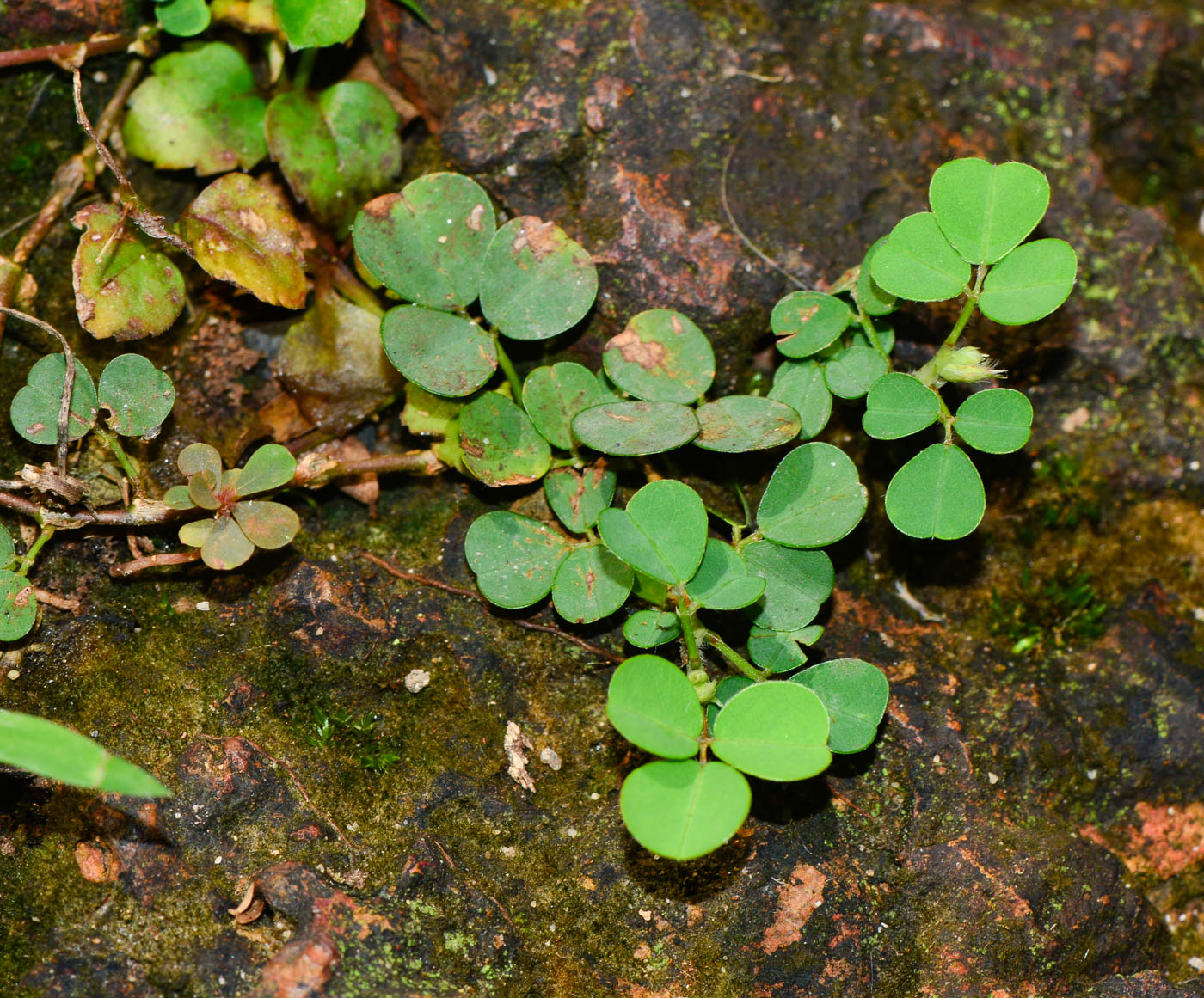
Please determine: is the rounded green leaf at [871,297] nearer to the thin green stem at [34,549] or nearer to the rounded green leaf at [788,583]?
the rounded green leaf at [788,583]

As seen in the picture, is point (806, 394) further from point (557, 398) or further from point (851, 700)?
point (851, 700)

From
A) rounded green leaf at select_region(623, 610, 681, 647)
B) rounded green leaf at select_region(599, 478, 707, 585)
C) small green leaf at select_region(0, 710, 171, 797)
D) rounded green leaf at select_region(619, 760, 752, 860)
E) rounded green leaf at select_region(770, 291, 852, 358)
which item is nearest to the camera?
small green leaf at select_region(0, 710, 171, 797)

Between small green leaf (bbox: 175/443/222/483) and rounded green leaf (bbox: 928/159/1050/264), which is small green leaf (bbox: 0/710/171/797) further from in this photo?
rounded green leaf (bbox: 928/159/1050/264)

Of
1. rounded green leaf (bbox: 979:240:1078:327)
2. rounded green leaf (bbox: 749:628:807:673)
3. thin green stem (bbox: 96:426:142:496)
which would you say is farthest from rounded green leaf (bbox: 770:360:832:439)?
thin green stem (bbox: 96:426:142:496)

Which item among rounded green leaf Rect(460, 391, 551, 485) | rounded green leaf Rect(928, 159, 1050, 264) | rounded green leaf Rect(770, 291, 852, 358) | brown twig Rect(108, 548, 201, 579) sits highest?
rounded green leaf Rect(928, 159, 1050, 264)

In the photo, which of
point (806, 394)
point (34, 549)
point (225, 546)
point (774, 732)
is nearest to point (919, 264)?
point (806, 394)

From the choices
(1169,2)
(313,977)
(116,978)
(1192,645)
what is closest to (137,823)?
(116,978)
